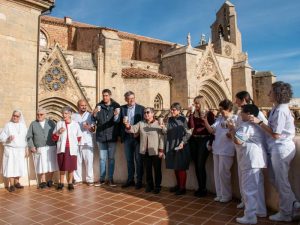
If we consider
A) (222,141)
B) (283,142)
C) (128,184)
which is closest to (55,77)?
(128,184)

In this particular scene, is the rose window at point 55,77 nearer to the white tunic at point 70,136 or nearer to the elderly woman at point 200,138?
the white tunic at point 70,136

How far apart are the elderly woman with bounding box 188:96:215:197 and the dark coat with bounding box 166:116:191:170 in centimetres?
16

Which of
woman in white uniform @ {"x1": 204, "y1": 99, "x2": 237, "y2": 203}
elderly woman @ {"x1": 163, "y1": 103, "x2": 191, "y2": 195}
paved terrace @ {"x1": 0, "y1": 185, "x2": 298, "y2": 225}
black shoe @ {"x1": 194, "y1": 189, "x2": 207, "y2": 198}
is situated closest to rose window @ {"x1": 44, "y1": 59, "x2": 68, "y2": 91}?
paved terrace @ {"x1": 0, "y1": 185, "x2": 298, "y2": 225}

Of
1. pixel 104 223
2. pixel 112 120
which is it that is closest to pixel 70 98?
pixel 112 120

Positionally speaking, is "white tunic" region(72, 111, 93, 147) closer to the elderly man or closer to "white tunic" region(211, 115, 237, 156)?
the elderly man

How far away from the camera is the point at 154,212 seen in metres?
4.09

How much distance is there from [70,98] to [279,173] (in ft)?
51.3

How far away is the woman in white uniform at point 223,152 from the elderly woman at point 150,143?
112cm

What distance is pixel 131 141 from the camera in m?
5.76

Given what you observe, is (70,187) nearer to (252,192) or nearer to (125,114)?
(125,114)

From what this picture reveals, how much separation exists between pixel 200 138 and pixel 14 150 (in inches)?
154

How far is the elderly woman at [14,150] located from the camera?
5626 millimetres

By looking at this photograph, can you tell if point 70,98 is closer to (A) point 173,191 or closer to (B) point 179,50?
(B) point 179,50

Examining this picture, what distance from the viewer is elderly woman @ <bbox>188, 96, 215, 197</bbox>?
4.98 meters
